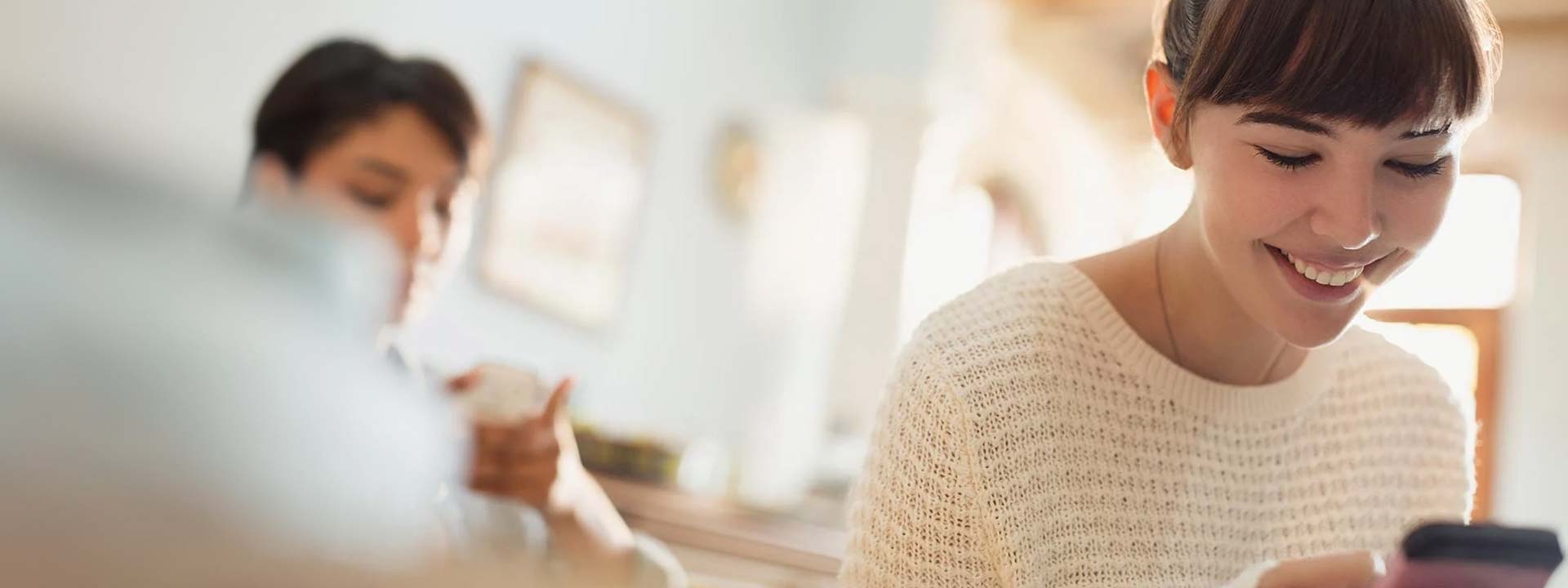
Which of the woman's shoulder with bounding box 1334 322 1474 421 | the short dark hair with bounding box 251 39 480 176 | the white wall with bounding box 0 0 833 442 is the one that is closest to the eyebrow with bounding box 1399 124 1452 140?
the woman's shoulder with bounding box 1334 322 1474 421

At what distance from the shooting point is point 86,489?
9.9 inches

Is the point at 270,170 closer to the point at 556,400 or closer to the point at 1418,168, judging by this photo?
Answer: the point at 556,400

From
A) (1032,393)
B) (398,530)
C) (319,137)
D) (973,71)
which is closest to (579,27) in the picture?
(973,71)

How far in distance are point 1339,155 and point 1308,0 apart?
0.12 meters

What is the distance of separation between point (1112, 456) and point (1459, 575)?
59cm

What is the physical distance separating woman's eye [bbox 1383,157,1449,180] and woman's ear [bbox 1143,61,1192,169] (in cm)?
16

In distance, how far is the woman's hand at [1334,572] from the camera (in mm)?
931

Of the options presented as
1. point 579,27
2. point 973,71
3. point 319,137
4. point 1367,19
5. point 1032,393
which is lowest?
point 1032,393

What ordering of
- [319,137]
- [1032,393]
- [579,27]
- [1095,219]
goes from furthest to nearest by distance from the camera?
1. [1095,219]
2. [579,27]
3. [319,137]
4. [1032,393]

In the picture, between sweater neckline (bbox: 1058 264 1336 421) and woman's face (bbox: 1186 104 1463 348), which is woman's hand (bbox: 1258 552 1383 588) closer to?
woman's face (bbox: 1186 104 1463 348)

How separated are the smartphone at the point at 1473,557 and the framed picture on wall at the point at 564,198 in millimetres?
3593

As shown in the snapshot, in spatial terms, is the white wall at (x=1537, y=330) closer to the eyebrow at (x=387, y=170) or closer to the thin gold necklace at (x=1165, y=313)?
the thin gold necklace at (x=1165, y=313)

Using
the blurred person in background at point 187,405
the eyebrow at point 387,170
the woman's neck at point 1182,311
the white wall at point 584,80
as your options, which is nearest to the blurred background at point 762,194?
the white wall at point 584,80

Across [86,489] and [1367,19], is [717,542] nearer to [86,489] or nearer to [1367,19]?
[1367,19]
